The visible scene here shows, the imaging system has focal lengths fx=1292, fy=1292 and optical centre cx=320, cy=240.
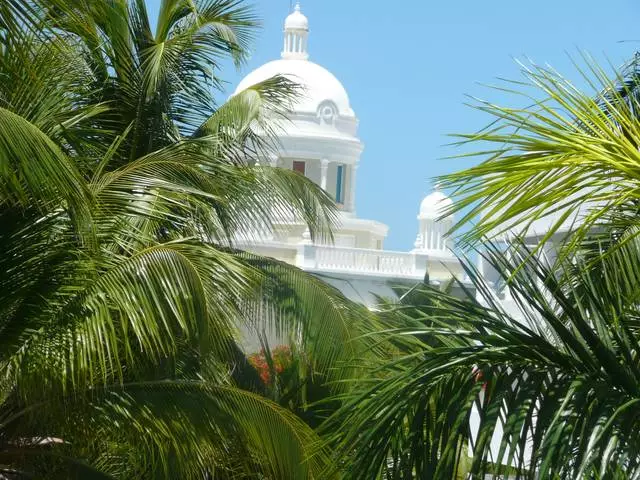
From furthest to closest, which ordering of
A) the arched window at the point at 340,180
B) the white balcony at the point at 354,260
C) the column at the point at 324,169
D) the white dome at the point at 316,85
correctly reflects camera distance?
the arched window at the point at 340,180 → the column at the point at 324,169 → the white dome at the point at 316,85 → the white balcony at the point at 354,260

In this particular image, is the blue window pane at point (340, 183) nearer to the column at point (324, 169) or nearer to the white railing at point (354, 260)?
the column at point (324, 169)

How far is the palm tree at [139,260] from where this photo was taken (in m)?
8.43

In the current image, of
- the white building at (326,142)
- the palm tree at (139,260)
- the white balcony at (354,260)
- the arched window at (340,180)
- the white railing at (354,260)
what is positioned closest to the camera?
the palm tree at (139,260)

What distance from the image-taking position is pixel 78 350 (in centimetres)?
845

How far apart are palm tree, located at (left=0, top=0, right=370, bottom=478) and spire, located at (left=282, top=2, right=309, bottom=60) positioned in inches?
1824

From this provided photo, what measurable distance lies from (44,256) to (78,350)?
713 millimetres

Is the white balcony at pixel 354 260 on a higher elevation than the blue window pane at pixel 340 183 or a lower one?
lower

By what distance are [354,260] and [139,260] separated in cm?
4075

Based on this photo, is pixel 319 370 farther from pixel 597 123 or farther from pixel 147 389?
pixel 597 123

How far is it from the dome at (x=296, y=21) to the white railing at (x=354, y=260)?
15964 mm

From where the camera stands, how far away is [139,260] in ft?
29.3

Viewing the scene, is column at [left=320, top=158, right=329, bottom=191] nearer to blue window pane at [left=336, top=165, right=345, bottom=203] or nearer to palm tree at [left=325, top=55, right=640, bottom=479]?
blue window pane at [left=336, top=165, right=345, bottom=203]

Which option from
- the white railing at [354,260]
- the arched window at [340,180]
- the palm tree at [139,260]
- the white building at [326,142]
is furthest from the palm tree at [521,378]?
the arched window at [340,180]

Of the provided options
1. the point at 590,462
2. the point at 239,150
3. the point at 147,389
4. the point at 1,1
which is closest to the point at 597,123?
the point at 590,462
